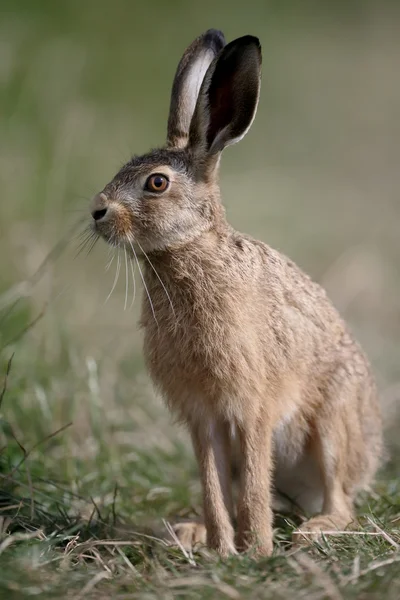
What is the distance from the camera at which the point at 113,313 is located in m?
7.81

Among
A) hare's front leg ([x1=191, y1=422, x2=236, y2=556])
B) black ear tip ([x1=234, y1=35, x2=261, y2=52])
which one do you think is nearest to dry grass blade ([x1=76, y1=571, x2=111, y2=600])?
hare's front leg ([x1=191, y1=422, x2=236, y2=556])

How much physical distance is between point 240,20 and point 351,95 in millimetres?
2250

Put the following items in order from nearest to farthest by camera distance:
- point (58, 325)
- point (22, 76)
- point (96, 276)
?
point (58, 325) < point (22, 76) < point (96, 276)

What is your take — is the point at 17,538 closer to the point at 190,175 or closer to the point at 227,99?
the point at 190,175

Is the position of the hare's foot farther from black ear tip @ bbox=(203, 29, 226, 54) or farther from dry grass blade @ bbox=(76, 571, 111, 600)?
black ear tip @ bbox=(203, 29, 226, 54)

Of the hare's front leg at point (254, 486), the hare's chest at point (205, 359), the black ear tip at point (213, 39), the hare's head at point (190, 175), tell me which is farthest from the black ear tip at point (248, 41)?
the hare's front leg at point (254, 486)

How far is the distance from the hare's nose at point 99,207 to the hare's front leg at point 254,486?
1.12 m

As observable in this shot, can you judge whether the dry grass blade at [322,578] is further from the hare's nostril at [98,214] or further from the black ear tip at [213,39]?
the black ear tip at [213,39]

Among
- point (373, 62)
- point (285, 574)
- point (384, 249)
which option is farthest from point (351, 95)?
point (285, 574)

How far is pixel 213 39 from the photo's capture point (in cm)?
459

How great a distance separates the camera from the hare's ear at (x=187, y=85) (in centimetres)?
437

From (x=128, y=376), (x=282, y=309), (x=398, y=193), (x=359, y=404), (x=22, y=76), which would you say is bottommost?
(x=128, y=376)

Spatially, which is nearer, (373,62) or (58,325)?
(58,325)

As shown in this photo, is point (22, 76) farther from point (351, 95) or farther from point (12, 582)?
point (351, 95)
